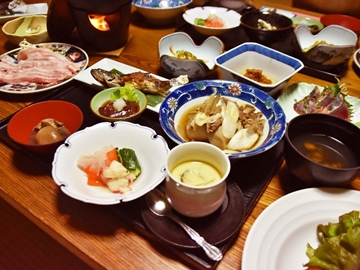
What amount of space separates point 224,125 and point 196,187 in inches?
14.8

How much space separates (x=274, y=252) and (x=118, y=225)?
455 mm

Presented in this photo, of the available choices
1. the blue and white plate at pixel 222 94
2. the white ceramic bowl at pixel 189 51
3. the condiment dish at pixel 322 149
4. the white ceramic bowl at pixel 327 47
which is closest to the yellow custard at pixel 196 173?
the blue and white plate at pixel 222 94

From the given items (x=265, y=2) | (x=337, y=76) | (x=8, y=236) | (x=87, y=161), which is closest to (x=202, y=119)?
(x=87, y=161)

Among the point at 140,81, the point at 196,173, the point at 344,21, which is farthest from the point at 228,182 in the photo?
the point at 344,21

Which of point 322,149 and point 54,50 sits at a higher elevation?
point 322,149

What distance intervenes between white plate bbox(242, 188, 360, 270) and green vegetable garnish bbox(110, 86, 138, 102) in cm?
76

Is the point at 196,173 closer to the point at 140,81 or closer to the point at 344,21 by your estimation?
the point at 140,81

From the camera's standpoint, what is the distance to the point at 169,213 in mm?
923

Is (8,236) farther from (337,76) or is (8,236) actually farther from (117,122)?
(337,76)

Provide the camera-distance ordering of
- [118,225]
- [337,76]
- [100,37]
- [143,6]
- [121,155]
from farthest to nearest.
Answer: [143,6] < [100,37] < [337,76] < [121,155] < [118,225]

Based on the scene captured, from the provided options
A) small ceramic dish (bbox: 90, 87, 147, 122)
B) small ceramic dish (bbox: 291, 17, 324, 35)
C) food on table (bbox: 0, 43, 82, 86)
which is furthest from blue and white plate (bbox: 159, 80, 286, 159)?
small ceramic dish (bbox: 291, 17, 324, 35)

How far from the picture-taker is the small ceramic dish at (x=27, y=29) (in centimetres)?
185

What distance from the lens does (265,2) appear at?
258 centimetres

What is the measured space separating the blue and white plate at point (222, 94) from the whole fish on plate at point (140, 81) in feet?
0.53
